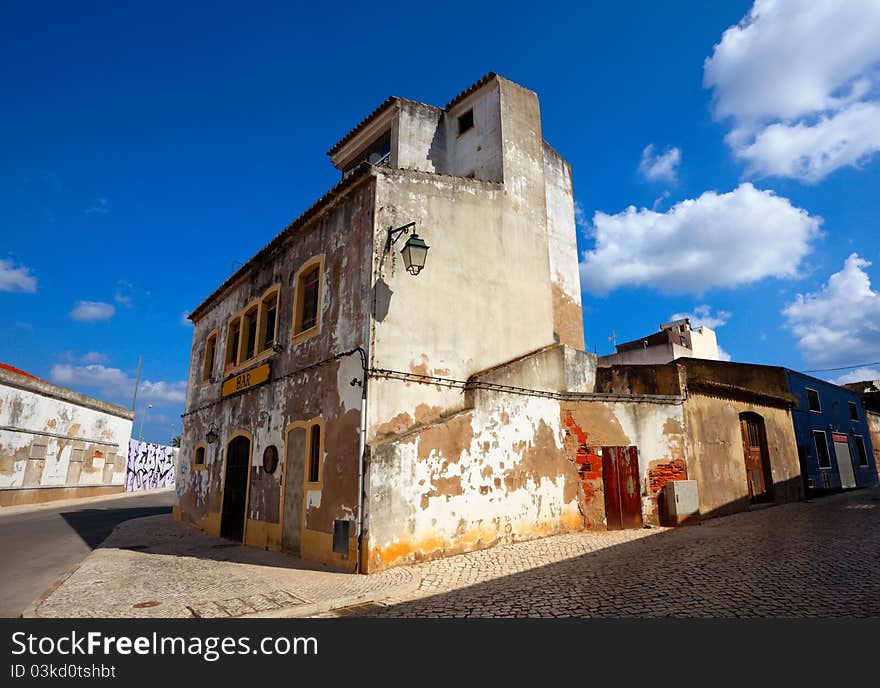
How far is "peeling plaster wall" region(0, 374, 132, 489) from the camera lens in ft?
69.7

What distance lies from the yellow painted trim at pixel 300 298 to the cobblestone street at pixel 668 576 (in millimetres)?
5417

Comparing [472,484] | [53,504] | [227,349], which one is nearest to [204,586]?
[472,484]

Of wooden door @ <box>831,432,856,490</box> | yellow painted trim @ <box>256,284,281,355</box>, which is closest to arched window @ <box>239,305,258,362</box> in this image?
yellow painted trim @ <box>256,284,281,355</box>

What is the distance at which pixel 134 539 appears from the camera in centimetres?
1252

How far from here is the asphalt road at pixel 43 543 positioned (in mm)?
7322

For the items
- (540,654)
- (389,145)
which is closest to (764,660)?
(540,654)

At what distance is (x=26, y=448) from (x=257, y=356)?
16.4 m

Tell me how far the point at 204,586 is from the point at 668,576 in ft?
21.6

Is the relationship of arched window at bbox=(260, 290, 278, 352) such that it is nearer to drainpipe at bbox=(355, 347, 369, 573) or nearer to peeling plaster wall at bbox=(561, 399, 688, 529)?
drainpipe at bbox=(355, 347, 369, 573)

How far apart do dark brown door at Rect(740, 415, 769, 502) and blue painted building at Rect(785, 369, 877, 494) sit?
3474 mm

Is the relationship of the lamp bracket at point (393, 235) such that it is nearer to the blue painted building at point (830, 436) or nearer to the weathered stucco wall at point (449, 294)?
the weathered stucco wall at point (449, 294)

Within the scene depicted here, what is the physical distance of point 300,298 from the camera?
12031 millimetres

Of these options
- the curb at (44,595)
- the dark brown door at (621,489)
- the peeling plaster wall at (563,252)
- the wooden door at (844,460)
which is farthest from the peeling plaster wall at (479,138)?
the wooden door at (844,460)

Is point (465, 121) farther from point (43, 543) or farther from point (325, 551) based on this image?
point (43, 543)
